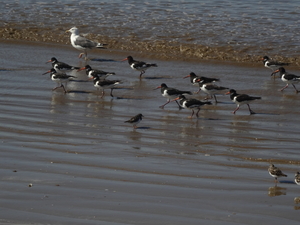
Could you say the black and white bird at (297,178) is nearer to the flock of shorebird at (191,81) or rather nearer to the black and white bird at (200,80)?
the flock of shorebird at (191,81)

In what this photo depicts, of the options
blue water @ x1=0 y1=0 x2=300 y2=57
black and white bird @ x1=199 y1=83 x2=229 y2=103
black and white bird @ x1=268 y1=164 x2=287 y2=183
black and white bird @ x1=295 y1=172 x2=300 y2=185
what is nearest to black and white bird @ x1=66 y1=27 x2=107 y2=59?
blue water @ x1=0 y1=0 x2=300 y2=57

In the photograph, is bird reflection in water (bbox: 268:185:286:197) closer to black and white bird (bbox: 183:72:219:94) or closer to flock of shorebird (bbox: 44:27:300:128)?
flock of shorebird (bbox: 44:27:300:128)

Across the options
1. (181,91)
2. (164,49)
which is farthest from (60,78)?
(164,49)

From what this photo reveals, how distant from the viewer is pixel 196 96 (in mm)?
13305

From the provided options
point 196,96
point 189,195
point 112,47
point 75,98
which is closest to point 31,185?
point 189,195

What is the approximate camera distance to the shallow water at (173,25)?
17.9m

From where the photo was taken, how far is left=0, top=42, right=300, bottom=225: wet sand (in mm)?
5973

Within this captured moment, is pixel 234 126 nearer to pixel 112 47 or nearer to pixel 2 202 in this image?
pixel 2 202

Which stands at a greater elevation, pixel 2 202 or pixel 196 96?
pixel 2 202

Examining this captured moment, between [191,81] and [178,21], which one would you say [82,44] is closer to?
[191,81]

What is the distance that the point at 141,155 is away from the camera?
8102mm

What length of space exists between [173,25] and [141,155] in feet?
42.4

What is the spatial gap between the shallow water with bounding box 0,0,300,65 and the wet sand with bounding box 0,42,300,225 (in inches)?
138

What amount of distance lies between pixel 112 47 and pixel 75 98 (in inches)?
257
